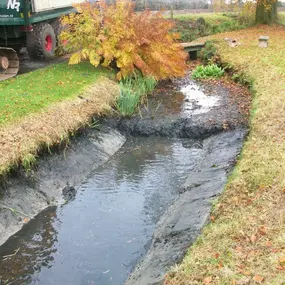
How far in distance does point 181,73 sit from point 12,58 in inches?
191

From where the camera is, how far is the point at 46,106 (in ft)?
32.3

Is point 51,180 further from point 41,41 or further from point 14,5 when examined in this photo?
point 41,41

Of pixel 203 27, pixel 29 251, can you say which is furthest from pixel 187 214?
pixel 203 27

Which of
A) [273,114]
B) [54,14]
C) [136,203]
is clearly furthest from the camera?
[54,14]

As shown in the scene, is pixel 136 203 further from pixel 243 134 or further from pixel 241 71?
pixel 241 71

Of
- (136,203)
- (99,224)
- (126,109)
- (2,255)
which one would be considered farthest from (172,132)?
(2,255)

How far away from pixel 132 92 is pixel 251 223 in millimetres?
7086

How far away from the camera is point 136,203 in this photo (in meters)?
8.32

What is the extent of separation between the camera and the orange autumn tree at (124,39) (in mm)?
12922

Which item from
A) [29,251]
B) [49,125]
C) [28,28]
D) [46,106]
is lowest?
[29,251]

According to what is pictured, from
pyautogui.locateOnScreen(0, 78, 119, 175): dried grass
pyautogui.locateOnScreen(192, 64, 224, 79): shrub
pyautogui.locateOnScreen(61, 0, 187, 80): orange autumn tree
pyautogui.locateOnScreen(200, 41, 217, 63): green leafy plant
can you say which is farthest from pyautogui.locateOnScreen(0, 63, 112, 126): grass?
pyautogui.locateOnScreen(200, 41, 217, 63): green leafy plant

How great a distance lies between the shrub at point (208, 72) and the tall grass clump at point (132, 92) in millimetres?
2227

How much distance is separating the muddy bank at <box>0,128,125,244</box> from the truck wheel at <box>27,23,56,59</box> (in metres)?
4.73

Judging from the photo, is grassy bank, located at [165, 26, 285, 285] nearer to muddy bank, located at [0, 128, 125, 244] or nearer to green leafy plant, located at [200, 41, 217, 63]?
muddy bank, located at [0, 128, 125, 244]
